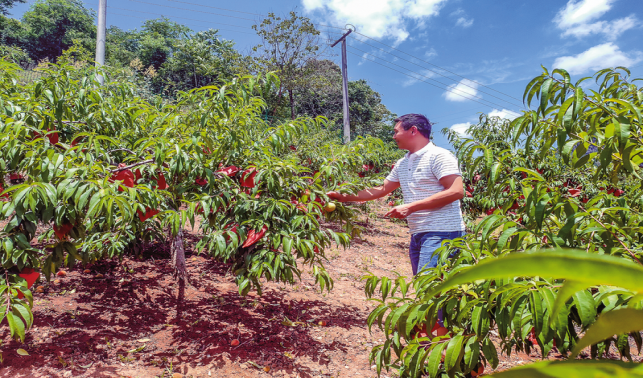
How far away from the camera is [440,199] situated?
211 cm

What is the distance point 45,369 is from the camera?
2.06m

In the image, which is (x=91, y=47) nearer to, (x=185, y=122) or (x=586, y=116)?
(x=185, y=122)

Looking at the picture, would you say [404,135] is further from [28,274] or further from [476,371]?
[28,274]

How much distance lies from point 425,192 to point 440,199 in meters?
0.21

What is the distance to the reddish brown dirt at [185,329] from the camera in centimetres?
221

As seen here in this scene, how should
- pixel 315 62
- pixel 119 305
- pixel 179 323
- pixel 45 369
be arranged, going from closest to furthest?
pixel 45 369
pixel 179 323
pixel 119 305
pixel 315 62

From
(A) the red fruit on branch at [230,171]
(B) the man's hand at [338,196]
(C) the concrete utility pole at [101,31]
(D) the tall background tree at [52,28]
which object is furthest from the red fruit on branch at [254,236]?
(D) the tall background tree at [52,28]

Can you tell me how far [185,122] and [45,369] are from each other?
A: 65.7 inches

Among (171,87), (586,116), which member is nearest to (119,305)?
(586,116)

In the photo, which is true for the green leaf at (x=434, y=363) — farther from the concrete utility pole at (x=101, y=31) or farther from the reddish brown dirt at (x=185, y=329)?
the concrete utility pole at (x=101, y=31)

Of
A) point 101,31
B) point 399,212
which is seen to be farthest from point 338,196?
point 101,31

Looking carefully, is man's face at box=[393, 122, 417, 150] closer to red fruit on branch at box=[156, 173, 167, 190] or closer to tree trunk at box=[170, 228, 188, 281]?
red fruit on branch at box=[156, 173, 167, 190]

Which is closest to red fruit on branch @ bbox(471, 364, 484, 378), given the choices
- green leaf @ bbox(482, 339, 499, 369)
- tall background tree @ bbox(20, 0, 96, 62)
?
green leaf @ bbox(482, 339, 499, 369)

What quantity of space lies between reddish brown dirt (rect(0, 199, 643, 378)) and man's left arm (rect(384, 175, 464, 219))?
1095 millimetres
